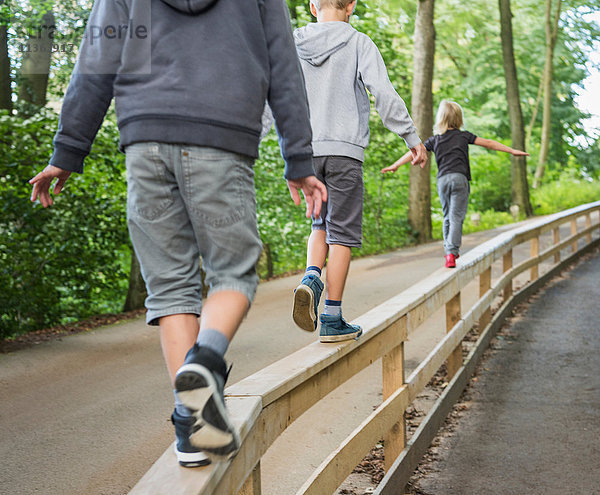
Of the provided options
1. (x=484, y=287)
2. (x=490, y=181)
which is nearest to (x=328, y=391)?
(x=484, y=287)

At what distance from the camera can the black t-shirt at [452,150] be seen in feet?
23.6

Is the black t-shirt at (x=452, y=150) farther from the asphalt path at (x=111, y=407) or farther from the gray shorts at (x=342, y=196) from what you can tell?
the gray shorts at (x=342, y=196)

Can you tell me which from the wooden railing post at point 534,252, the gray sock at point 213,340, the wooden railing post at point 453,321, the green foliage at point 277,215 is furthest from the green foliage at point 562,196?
the gray sock at point 213,340

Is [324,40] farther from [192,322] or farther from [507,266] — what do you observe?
[507,266]

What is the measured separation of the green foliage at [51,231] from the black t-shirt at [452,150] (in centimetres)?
423

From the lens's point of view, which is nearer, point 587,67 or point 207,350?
point 207,350

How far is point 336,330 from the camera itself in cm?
351

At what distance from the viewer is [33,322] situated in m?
9.42

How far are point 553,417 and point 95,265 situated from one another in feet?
20.9

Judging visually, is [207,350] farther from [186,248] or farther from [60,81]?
[60,81]

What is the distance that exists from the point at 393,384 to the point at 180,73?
8.66 ft

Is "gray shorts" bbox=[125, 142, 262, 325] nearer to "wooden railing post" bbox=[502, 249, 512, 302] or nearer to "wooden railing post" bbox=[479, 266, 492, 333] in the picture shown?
"wooden railing post" bbox=[479, 266, 492, 333]

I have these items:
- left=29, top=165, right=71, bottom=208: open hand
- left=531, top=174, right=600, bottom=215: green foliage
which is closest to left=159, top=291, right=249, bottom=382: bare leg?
left=29, top=165, right=71, bottom=208: open hand

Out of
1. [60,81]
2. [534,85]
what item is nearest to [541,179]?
[534,85]
